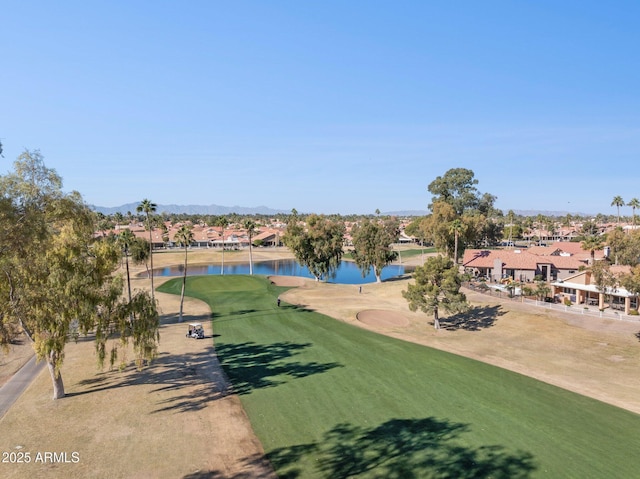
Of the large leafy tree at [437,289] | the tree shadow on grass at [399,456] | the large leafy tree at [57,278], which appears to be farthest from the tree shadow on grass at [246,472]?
the large leafy tree at [437,289]

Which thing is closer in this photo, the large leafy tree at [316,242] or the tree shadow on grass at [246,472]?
the tree shadow on grass at [246,472]

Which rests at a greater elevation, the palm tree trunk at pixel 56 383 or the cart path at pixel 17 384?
the palm tree trunk at pixel 56 383

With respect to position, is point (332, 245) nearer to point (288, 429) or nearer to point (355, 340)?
point (355, 340)

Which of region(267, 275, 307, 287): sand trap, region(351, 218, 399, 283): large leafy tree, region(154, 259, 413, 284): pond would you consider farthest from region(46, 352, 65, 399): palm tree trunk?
region(154, 259, 413, 284): pond

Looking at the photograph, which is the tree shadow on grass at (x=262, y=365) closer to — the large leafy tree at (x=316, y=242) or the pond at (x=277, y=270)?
the large leafy tree at (x=316, y=242)

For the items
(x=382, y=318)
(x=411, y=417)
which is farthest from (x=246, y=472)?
(x=382, y=318)

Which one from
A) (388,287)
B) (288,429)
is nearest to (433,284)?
(388,287)

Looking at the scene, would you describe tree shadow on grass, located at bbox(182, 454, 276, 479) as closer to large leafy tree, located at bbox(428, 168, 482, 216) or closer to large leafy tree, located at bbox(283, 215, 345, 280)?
large leafy tree, located at bbox(283, 215, 345, 280)
